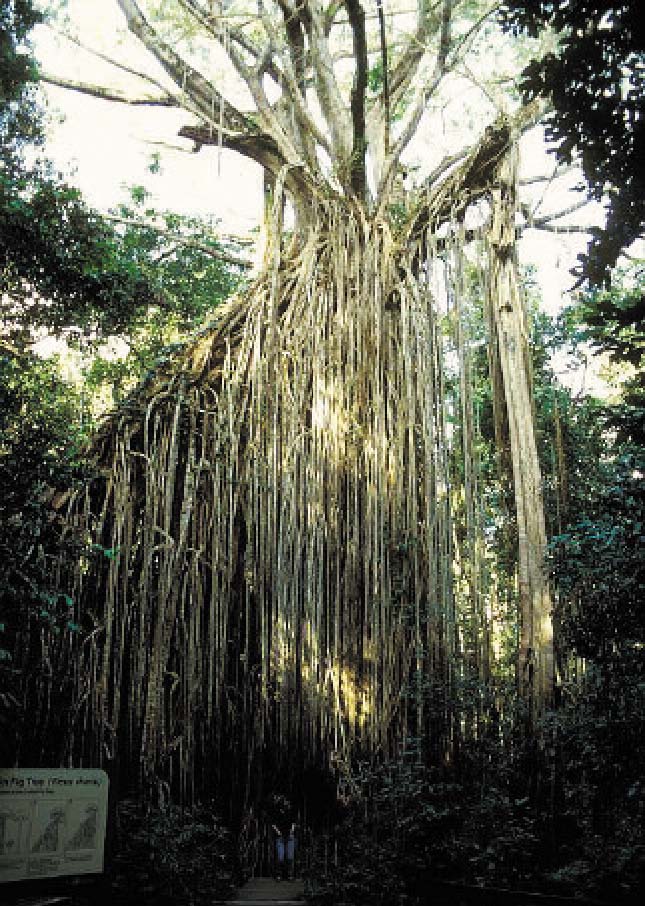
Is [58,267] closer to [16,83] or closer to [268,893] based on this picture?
[16,83]

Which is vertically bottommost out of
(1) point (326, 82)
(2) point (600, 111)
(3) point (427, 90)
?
(2) point (600, 111)

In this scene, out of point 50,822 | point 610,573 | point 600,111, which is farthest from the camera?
point 610,573

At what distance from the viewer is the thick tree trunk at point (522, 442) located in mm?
4707

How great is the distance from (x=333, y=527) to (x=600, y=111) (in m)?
3.33

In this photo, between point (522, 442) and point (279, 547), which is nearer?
point (279, 547)

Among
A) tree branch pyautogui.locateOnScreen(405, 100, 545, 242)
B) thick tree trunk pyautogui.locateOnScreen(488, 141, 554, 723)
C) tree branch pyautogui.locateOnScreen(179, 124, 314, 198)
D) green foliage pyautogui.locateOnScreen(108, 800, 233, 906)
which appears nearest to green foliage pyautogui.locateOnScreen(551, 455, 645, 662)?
thick tree trunk pyautogui.locateOnScreen(488, 141, 554, 723)

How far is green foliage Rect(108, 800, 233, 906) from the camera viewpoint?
144 inches

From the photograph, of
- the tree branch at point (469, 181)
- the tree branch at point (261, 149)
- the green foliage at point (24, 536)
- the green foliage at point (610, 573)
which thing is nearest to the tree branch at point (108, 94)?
the tree branch at point (261, 149)

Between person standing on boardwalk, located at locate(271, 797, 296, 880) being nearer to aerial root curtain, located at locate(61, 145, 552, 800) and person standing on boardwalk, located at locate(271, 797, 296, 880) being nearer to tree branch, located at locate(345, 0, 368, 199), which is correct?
aerial root curtain, located at locate(61, 145, 552, 800)

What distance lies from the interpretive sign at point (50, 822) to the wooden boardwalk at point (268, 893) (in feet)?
4.07

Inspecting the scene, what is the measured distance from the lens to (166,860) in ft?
12.2

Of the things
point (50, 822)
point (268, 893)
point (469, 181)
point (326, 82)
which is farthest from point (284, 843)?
point (326, 82)

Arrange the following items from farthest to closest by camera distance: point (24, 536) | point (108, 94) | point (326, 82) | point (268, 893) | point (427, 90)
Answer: point (108, 94), point (326, 82), point (427, 90), point (268, 893), point (24, 536)

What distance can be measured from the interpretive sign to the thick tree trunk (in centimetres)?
250
